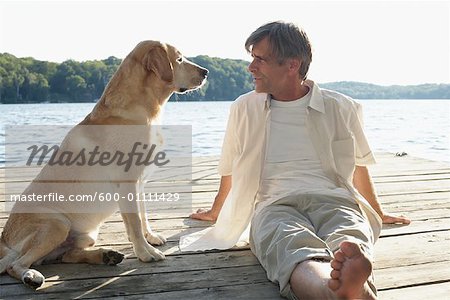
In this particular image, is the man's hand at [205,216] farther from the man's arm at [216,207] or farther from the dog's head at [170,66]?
the dog's head at [170,66]

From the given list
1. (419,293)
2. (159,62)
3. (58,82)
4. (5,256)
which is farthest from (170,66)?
(58,82)

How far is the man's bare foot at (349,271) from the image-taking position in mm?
1682

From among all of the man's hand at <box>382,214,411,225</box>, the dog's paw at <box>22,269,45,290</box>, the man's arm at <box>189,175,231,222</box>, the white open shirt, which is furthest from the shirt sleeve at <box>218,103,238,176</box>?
the dog's paw at <box>22,269,45,290</box>

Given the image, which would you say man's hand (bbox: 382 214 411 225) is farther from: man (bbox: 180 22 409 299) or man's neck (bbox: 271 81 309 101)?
man's neck (bbox: 271 81 309 101)

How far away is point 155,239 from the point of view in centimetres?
284

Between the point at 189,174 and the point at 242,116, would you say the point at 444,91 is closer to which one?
the point at 189,174

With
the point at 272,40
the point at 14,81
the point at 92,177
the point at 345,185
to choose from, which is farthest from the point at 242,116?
the point at 14,81

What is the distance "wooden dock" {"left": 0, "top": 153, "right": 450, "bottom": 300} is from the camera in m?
2.12

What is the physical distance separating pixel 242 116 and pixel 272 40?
0.45 metres

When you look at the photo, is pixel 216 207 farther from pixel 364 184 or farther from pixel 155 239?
pixel 364 184

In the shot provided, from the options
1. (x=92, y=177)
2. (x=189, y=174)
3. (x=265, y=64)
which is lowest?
(x=189, y=174)

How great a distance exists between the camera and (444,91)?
84.9ft

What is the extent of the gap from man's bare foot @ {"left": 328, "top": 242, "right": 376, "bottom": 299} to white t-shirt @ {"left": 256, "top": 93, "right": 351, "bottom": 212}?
0.83 m

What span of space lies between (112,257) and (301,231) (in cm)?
96
